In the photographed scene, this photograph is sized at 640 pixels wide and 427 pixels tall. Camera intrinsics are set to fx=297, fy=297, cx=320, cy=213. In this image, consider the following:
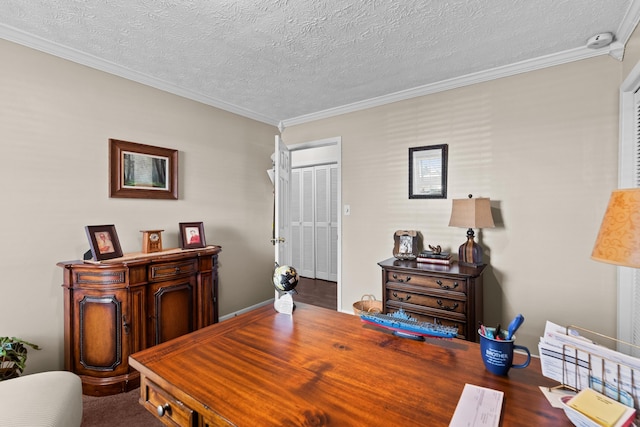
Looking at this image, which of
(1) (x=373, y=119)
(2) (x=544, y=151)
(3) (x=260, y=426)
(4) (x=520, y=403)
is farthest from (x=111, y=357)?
(2) (x=544, y=151)

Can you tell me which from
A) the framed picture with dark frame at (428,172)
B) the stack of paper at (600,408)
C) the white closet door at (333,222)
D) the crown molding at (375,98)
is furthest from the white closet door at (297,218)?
the stack of paper at (600,408)

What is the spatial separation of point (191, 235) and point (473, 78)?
9.98ft

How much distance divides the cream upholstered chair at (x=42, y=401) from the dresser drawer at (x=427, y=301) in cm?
218

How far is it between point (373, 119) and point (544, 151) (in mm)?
1655

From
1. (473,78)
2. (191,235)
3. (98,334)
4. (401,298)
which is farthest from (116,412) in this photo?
(473,78)

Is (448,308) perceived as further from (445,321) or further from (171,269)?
(171,269)

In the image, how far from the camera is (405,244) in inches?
117

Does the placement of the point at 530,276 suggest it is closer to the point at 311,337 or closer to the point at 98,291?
the point at 311,337

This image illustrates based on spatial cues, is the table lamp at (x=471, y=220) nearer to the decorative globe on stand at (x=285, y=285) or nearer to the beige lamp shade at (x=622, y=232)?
the beige lamp shade at (x=622, y=232)

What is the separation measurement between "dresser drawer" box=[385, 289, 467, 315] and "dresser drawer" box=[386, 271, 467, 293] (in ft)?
0.29

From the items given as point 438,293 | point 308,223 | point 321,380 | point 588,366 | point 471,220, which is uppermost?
point 471,220

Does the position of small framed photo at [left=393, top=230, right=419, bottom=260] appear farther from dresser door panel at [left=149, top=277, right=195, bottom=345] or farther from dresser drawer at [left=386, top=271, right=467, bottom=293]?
dresser door panel at [left=149, top=277, right=195, bottom=345]

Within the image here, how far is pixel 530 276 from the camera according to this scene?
8.20 ft

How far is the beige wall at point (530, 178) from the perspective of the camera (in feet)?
7.42
